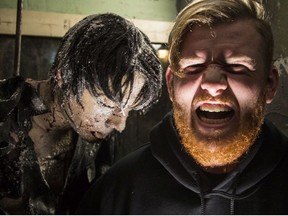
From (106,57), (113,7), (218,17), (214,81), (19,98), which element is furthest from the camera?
(113,7)

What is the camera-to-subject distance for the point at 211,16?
6.03 ft

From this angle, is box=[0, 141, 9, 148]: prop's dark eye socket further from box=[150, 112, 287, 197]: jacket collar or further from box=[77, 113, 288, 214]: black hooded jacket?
box=[150, 112, 287, 197]: jacket collar

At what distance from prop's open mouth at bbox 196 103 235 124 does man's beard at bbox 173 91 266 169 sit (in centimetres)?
7

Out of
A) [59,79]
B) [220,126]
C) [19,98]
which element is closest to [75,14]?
[59,79]

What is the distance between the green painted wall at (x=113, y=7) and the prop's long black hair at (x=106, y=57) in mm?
1224

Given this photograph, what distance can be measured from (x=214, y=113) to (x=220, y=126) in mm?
89

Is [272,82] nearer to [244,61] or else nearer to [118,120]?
[244,61]

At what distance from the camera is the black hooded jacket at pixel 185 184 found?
180cm

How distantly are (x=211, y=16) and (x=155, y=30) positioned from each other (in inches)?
54.1

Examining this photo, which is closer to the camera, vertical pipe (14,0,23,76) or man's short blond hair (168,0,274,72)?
man's short blond hair (168,0,274,72)

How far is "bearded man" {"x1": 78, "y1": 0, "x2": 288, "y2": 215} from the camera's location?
5.83 ft

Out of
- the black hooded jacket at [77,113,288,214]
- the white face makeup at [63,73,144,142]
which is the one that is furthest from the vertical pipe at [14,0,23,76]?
the black hooded jacket at [77,113,288,214]

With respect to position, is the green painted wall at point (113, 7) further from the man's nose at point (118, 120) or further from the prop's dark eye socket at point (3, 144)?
the prop's dark eye socket at point (3, 144)

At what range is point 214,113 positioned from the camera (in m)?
1.84
